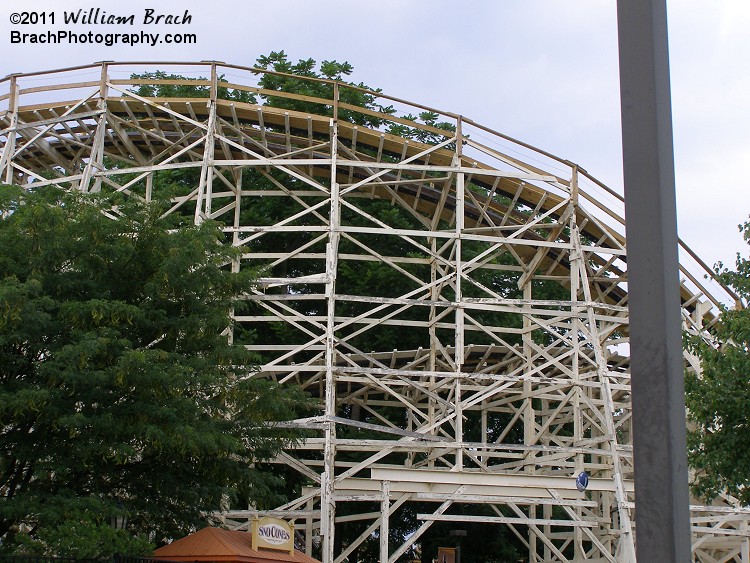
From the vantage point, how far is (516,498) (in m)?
19.9

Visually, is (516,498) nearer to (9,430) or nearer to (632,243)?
(9,430)

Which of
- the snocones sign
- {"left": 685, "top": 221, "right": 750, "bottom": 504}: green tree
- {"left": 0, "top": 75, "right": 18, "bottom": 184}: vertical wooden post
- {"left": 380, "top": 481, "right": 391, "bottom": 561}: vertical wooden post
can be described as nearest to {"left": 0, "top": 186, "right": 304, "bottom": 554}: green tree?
the snocones sign

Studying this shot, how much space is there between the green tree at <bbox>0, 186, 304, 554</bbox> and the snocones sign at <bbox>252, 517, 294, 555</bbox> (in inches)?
46.0

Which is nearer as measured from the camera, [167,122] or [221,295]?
[221,295]

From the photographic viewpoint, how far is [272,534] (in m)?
15.2

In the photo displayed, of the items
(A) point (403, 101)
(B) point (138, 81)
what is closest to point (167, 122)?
(B) point (138, 81)

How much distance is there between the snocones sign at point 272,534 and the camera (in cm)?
1485

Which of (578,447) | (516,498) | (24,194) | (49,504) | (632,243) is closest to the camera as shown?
(632,243)

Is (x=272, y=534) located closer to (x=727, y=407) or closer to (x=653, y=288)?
(x=727, y=407)

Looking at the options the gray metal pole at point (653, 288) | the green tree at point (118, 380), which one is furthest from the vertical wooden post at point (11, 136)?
the gray metal pole at point (653, 288)

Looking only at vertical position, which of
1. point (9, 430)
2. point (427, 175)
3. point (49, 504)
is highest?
point (427, 175)

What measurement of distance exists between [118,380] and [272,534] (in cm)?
335

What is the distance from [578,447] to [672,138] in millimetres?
18238

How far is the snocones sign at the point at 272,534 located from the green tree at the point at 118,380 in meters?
1.17
